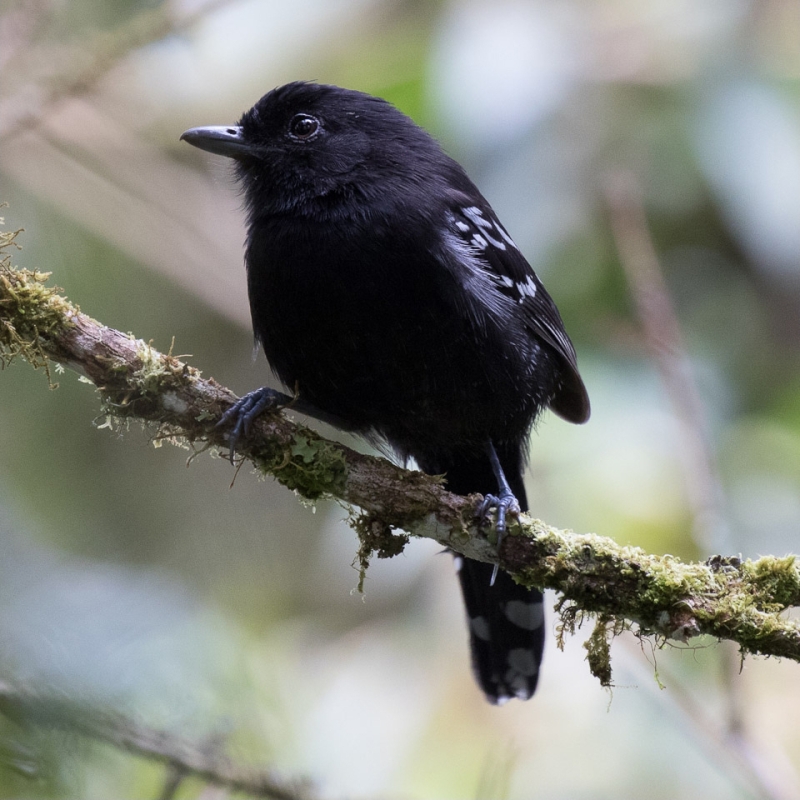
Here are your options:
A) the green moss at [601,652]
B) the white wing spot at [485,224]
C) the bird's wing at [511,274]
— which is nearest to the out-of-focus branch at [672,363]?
the bird's wing at [511,274]

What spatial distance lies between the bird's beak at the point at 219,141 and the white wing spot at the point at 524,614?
1921mm

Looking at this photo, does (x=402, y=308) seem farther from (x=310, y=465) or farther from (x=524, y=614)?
(x=524, y=614)

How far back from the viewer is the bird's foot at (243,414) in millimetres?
2656

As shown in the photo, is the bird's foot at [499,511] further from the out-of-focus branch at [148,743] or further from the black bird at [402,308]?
the out-of-focus branch at [148,743]

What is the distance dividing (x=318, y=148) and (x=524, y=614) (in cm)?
186

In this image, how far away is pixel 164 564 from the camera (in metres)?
4.56

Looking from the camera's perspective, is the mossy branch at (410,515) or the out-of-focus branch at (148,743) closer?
the out-of-focus branch at (148,743)

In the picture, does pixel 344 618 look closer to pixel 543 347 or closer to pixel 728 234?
pixel 543 347

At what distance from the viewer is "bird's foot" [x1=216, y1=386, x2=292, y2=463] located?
105 inches

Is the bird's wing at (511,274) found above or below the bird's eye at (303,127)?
below

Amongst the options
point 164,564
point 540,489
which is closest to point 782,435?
point 540,489

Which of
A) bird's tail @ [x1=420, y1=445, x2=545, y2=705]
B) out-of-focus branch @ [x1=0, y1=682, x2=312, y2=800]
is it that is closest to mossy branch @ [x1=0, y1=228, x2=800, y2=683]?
out-of-focus branch @ [x1=0, y1=682, x2=312, y2=800]

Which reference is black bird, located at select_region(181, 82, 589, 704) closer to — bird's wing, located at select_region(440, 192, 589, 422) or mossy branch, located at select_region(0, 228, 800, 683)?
bird's wing, located at select_region(440, 192, 589, 422)

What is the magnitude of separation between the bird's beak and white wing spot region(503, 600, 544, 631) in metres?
1.92
